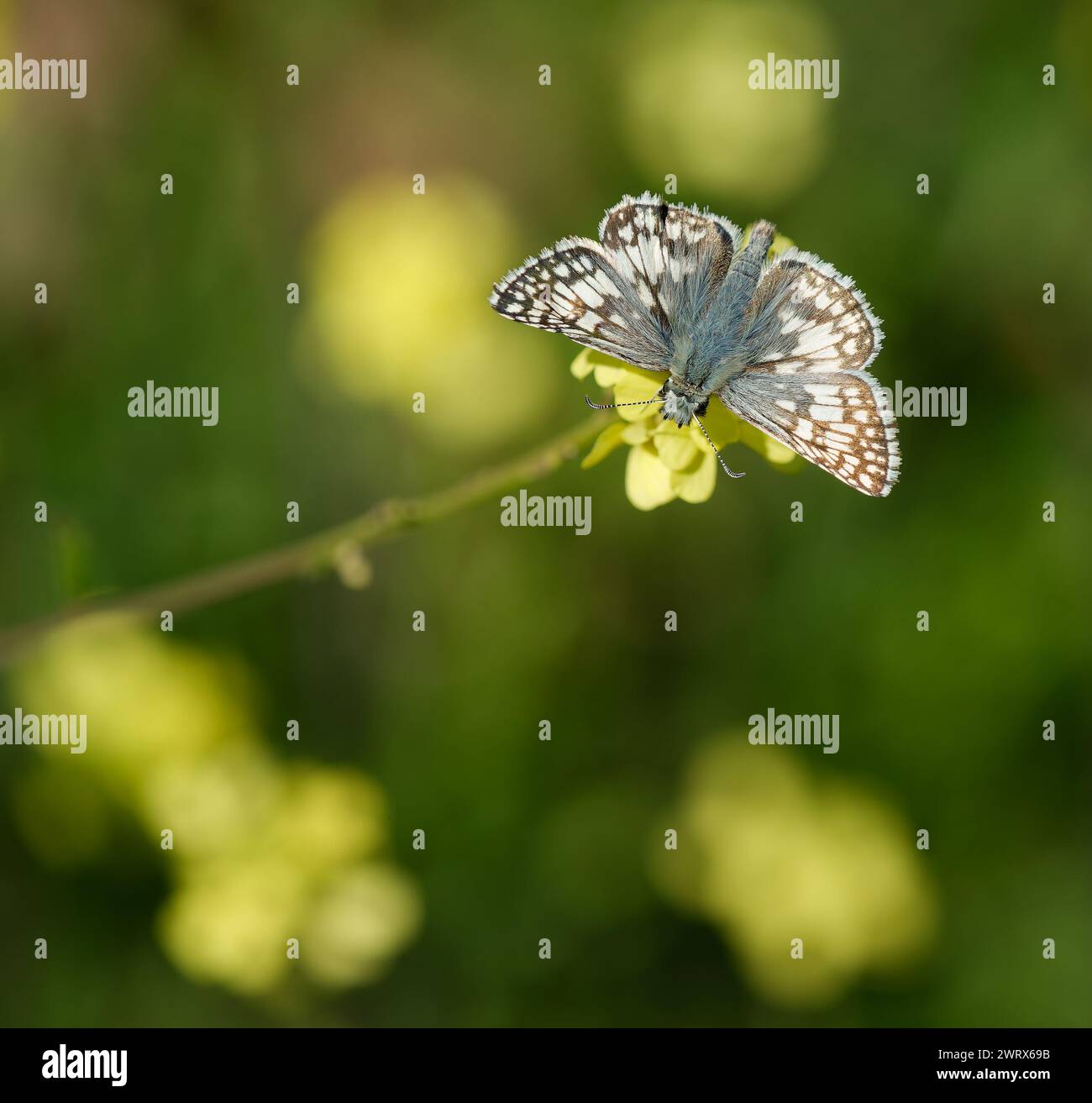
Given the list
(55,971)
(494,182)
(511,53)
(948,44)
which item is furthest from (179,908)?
(948,44)

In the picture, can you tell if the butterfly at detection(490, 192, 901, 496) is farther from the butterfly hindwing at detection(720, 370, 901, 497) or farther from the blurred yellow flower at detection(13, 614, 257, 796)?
the blurred yellow flower at detection(13, 614, 257, 796)

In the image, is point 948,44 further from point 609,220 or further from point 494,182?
point 609,220

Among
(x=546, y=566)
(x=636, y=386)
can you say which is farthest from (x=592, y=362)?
(x=546, y=566)

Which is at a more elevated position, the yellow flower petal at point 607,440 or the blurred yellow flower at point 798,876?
the yellow flower petal at point 607,440

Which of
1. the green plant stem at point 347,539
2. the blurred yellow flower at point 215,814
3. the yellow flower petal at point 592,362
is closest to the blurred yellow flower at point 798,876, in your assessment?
the blurred yellow flower at point 215,814

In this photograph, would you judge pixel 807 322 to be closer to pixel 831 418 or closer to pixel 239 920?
pixel 831 418

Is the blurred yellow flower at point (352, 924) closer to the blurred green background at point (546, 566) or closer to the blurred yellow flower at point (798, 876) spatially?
the blurred green background at point (546, 566)
